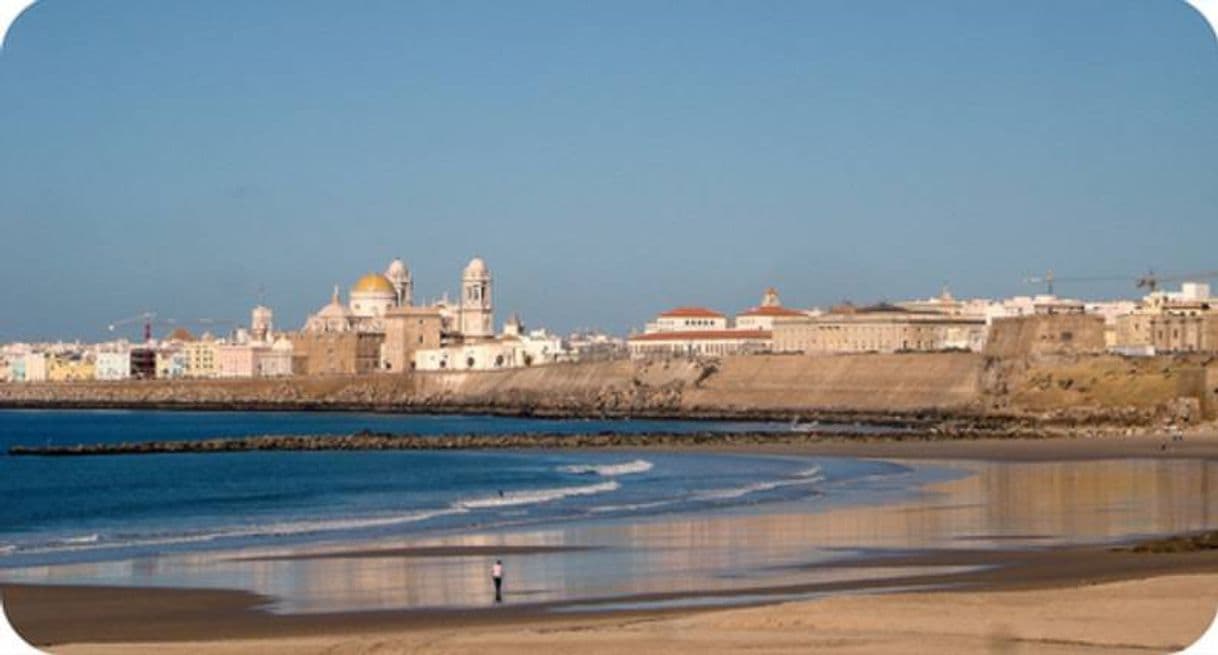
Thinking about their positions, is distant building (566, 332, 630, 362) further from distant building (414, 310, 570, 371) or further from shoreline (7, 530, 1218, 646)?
shoreline (7, 530, 1218, 646)

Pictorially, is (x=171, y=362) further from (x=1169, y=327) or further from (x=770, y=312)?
(x=1169, y=327)

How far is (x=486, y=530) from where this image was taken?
2997 centimetres

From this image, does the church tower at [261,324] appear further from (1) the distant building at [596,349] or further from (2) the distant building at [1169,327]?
(2) the distant building at [1169,327]

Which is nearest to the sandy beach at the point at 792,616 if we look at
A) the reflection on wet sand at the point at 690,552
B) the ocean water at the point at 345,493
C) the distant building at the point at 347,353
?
the reflection on wet sand at the point at 690,552

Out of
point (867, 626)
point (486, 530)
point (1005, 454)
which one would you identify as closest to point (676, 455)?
point (1005, 454)

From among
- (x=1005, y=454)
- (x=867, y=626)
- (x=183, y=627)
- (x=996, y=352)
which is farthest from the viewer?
(x=996, y=352)

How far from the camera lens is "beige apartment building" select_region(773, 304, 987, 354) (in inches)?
5089

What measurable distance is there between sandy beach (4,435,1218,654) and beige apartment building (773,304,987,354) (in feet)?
338

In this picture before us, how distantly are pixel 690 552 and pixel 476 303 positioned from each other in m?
131

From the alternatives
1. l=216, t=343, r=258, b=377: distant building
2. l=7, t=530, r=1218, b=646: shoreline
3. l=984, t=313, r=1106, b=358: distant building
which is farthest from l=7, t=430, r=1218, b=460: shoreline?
l=216, t=343, r=258, b=377: distant building

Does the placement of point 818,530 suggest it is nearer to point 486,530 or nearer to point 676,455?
point 486,530

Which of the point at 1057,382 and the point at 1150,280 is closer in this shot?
the point at 1057,382

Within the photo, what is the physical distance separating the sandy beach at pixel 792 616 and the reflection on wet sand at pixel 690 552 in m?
0.36

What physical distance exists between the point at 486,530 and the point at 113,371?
167m
